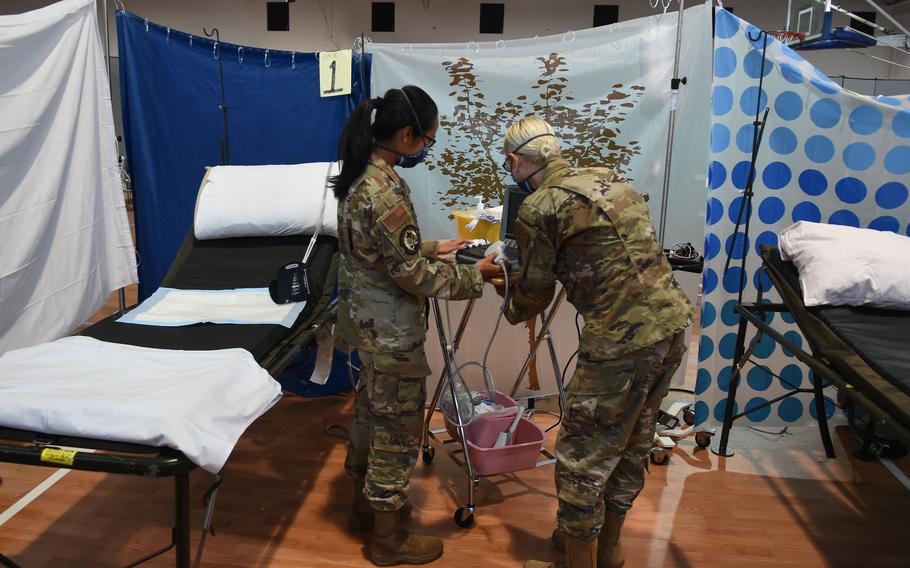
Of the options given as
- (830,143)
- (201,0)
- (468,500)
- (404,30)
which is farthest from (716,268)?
(201,0)

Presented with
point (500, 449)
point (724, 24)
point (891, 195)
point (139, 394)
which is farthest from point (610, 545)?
point (724, 24)

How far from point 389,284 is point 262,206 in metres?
1.19

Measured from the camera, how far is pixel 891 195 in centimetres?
267

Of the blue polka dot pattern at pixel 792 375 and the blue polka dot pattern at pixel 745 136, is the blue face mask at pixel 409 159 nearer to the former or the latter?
the blue polka dot pattern at pixel 745 136

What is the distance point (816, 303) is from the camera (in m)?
2.31

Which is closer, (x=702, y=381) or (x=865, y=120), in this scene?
(x=865, y=120)

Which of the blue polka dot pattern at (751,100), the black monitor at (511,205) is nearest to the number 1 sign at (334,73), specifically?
the black monitor at (511,205)

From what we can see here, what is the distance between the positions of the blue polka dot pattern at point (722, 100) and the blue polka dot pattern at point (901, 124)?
608 mm

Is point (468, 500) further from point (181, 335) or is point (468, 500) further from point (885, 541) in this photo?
point (885, 541)

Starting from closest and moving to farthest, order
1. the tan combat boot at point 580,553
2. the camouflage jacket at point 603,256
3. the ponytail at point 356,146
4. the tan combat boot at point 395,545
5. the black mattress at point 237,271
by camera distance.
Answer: the camouflage jacket at point 603,256 → the tan combat boot at point 580,553 → the ponytail at point 356,146 → the tan combat boot at point 395,545 → the black mattress at point 237,271

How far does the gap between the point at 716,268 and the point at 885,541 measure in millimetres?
1106

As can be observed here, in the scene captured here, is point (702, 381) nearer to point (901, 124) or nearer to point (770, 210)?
point (770, 210)

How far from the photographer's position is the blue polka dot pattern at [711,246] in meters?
2.71

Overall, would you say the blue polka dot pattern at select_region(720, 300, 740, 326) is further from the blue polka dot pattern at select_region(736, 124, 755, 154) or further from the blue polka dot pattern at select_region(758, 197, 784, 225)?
the blue polka dot pattern at select_region(736, 124, 755, 154)
